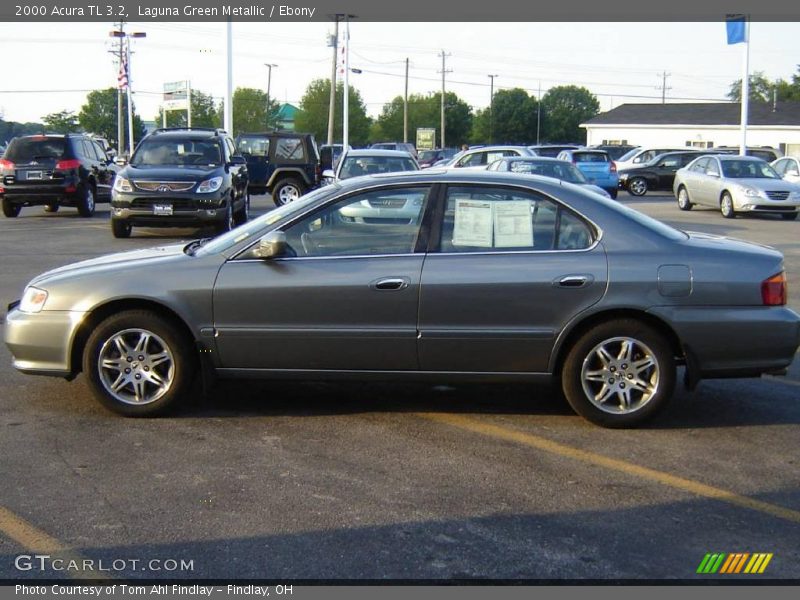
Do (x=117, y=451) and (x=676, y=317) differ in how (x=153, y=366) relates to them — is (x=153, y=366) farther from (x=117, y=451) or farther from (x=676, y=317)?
(x=676, y=317)

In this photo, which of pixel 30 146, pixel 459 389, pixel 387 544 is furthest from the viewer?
pixel 30 146

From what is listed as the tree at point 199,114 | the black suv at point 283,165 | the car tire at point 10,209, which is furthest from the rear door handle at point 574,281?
the tree at point 199,114

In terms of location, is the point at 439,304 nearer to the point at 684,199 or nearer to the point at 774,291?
the point at 774,291

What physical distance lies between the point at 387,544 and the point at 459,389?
282cm

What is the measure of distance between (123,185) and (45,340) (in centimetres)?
1089

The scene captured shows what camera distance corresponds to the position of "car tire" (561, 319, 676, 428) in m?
6.06

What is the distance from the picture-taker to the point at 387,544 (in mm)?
4340

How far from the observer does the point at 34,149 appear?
70.5 feet

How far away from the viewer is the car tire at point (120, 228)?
17047 millimetres

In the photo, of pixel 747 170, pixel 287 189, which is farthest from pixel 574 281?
pixel 747 170

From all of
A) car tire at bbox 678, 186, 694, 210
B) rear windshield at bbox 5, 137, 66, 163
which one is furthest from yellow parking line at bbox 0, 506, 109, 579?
car tire at bbox 678, 186, 694, 210

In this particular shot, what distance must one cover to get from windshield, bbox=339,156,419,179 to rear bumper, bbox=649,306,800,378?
12.4 metres

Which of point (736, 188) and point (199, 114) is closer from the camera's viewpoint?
point (736, 188)
